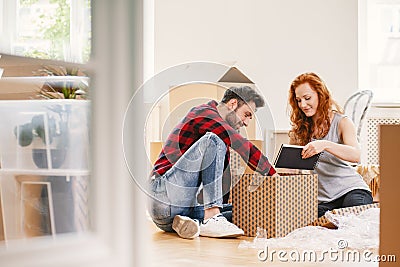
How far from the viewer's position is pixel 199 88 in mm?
4328

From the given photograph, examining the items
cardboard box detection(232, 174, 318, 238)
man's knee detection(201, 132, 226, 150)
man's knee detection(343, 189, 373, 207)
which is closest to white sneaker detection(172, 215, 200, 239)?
cardboard box detection(232, 174, 318, 238)

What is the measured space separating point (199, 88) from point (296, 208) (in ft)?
5.27

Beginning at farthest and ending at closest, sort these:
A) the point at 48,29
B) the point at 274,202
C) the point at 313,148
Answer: the point at 313,148 → the point at 274,202 → the point at 48,29

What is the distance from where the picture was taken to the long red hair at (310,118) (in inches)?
127

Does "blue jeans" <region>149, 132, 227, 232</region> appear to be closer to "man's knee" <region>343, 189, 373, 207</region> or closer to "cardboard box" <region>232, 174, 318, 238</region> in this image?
"cardboard box" <region>232, 174, 318, 238</region>

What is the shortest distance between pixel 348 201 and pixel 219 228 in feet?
1.99

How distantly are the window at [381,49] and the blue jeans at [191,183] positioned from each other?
7.90ft

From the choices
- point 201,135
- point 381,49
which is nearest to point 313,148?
point 201,135

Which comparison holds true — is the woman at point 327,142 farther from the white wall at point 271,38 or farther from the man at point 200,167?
the white wall at point 271,38

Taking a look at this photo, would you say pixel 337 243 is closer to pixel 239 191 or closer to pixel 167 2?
pixel 239 191

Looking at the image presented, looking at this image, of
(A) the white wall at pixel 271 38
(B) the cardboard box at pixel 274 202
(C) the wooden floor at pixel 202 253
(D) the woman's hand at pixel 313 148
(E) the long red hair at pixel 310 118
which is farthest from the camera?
(A) the white wall at pixel 271 38

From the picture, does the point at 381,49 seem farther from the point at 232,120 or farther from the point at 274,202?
the point at 274,202

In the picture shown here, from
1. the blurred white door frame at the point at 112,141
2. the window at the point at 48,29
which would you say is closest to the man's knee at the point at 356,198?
the blurred white door frame at the point at 112,141

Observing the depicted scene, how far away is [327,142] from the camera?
3.12 m
